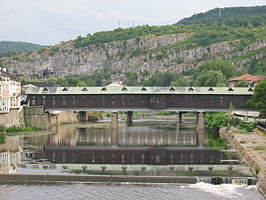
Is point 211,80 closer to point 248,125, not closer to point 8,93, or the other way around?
point 248,125

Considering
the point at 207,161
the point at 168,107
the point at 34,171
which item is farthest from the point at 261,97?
the point at 34,171

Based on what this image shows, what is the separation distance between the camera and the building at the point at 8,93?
64.1 m

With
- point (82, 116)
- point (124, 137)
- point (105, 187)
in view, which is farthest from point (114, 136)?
point (82, 116)

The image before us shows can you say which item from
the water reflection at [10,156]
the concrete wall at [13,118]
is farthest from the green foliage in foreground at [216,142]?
the concrete wall at [13,118]

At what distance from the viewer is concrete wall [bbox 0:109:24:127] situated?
205 feet

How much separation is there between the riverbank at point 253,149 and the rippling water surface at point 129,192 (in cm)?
124

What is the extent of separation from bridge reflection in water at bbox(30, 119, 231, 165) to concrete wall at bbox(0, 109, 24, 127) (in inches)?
220

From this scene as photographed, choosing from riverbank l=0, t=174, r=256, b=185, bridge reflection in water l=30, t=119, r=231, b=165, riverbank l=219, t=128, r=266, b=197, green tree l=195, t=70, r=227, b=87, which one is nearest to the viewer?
riverbank l=219, t=128, r=266, b=197

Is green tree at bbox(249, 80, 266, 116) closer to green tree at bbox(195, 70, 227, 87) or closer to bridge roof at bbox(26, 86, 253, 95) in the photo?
bridge roof at bbox(26, 86, 253, 95)

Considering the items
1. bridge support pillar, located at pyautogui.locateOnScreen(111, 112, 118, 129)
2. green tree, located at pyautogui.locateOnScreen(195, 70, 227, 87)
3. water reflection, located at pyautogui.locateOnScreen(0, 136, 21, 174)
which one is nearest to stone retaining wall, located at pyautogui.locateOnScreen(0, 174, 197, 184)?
water reflection, located at pyautogui.locateOnScreen(0, 136, 21, 174)

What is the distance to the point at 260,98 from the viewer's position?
212 ft

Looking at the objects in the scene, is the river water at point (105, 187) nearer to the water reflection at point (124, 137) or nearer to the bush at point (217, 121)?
the water reflection at point (124, 137)

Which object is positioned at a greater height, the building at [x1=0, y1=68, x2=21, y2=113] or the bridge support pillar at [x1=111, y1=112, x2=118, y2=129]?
the building at [x1=0, y1=68, x2=21, y2=113]

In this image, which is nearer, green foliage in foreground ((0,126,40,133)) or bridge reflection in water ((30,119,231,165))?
bridge reflection in water ((30,119,231,165))
